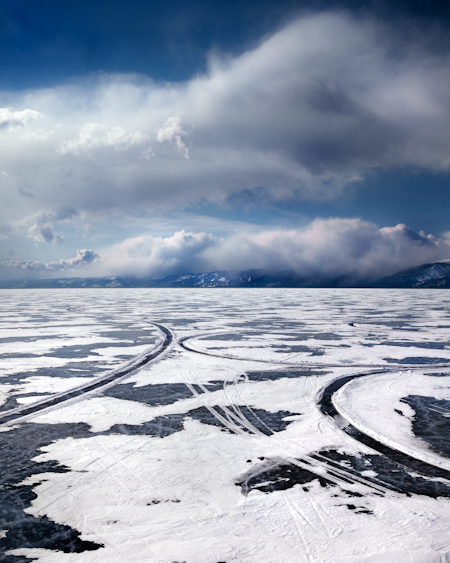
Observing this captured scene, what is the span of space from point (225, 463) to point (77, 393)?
378 cm

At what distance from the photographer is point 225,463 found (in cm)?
424

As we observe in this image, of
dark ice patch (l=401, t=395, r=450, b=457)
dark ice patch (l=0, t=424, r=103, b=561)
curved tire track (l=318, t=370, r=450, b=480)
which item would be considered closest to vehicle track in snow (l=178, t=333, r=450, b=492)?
curved tire track (l=318, t=370, r=450, b=480)

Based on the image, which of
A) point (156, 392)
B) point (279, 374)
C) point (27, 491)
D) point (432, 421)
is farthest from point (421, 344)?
point (27, 491)

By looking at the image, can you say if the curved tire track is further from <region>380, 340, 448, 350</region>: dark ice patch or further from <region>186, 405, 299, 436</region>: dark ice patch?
<region>380, 340, 448, 350</region>: dark ice patch

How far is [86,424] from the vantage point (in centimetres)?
542

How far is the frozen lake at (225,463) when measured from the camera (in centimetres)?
293

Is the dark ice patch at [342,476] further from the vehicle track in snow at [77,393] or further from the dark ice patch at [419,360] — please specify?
the dark ice patch at [419,360]

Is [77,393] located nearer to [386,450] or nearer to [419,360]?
[386,450]

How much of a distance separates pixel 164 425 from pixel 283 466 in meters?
1.96

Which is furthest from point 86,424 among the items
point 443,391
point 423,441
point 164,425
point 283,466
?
point 443,391

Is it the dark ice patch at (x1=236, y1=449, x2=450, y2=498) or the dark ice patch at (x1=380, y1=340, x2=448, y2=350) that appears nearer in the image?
the dark ice patch at (x1=236, y1=449, x2=450, y2=498)

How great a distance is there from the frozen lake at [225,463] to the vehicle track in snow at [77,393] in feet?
0.15

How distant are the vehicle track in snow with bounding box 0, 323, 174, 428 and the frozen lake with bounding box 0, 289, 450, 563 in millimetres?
45

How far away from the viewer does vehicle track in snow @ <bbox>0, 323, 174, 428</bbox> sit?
5.75 m
